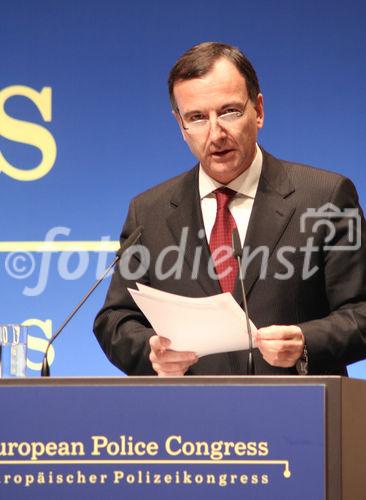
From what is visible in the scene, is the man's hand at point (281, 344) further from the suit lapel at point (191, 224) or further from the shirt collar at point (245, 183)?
the shirt collar at point (245, 183)

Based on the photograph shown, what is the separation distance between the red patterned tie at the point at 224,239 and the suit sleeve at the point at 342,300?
0.23m

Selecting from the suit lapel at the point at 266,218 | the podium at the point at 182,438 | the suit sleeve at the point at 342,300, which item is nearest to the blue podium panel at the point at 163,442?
the podium at the point at 182,438

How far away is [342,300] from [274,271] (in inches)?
7.1

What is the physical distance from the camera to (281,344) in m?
1.96

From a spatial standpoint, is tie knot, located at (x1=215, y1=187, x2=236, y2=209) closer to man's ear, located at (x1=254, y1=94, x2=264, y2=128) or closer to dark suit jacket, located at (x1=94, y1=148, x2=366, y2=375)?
dark suit jacket, located at (x1=94, y1=148, x2=366, y2=375)

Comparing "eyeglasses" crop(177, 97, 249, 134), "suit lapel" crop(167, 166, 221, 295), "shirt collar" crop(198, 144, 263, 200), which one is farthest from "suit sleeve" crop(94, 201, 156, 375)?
"eyeglasses" crop(177, 97, 249, 134)

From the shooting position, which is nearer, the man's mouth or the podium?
the podium

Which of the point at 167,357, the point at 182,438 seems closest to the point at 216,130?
the point at 167,357

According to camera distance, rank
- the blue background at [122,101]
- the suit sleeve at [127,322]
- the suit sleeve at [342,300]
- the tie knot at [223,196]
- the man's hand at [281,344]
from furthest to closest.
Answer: the blue background at [122,101] < the tie knot at [223,196] < the suit sleeve at [127,322] < the suit sleeve at [342,300] < the man's hand at [281,344]

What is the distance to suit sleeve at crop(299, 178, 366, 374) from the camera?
84.1 inches

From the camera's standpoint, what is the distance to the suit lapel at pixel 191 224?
246cm

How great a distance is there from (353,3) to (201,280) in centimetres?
140
